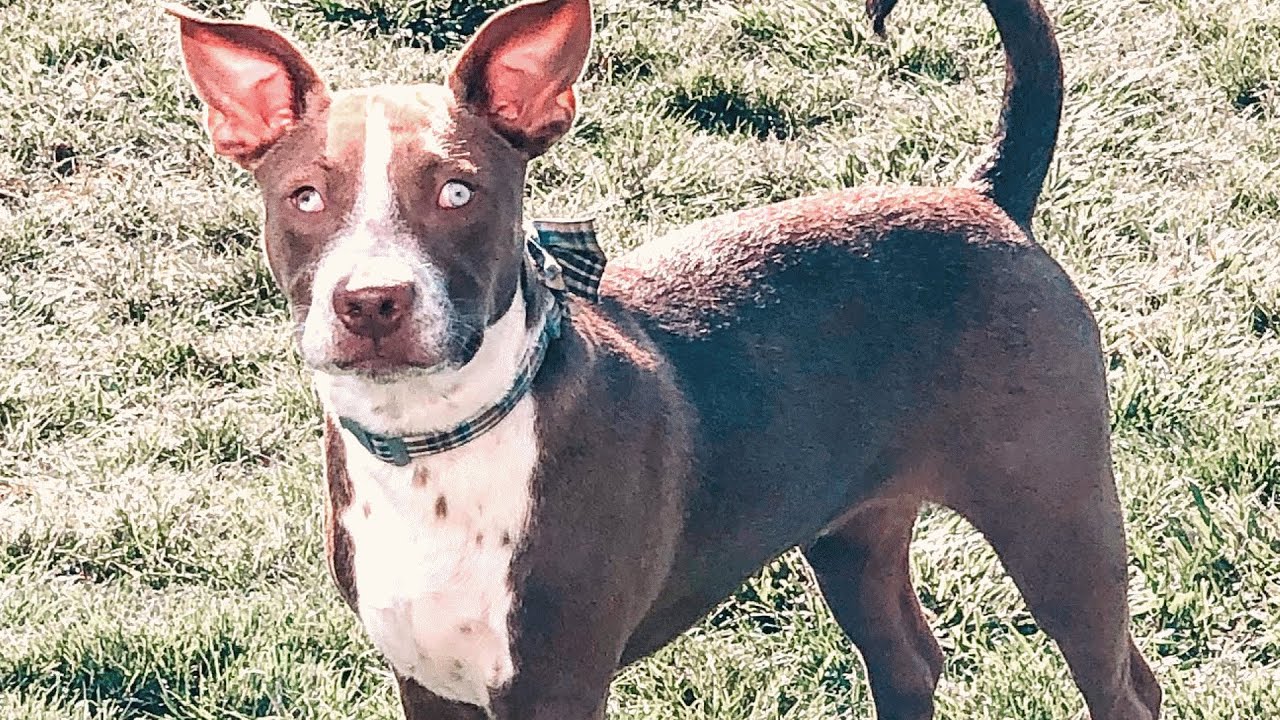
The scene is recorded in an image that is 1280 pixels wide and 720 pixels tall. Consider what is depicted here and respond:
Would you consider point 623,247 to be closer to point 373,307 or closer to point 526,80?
point 526,80

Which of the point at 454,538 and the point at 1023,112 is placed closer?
the point at 454,538

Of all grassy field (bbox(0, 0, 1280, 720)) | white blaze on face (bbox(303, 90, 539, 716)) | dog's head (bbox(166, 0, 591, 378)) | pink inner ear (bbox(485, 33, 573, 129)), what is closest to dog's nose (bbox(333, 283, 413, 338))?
dog's head (bbox(166, 0, 591, 378))

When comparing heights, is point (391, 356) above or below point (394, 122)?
below

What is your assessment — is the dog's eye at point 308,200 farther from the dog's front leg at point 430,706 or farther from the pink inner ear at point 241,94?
the dog's front leg at point 430,706

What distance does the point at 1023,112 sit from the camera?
3.81 meters

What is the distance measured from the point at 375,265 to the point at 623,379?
0.61m

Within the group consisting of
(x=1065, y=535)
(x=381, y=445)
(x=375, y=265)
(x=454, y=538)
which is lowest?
(x=1065, y=535)

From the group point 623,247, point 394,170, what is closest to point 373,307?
point 394,170

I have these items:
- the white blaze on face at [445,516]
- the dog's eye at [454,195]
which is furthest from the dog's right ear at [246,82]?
the dog's eye at [454,195]

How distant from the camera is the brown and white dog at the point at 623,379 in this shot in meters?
3.00

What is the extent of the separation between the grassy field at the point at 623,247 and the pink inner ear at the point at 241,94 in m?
1.48

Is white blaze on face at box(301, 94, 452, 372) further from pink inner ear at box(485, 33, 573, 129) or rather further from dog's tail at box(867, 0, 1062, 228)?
dog's tail at box(867, 0, 1062, 228)

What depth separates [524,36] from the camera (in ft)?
10.3

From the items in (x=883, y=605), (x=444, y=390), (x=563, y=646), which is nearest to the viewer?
(x=444, y=390)
